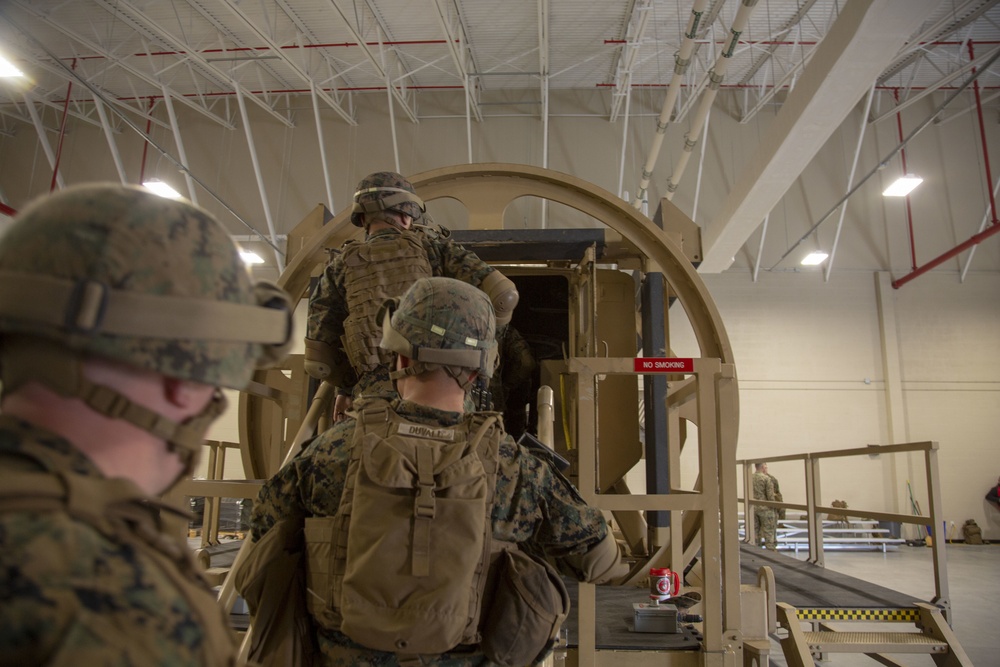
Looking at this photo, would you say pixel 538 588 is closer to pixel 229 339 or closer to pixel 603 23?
pixel 229 339

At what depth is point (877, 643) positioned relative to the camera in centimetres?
479

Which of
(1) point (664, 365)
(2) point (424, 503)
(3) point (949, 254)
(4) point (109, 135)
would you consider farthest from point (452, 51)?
(2) point (424, 503)

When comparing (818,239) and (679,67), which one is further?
(818,239)

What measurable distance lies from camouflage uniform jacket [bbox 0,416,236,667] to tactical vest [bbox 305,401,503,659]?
0.91m

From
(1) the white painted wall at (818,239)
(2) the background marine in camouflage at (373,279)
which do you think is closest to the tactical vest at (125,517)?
(2) the background marine in camouflage at (373,279)

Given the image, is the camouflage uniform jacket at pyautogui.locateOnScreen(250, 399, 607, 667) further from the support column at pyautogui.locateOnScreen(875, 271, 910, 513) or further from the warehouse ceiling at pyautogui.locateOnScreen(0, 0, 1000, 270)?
the support column at pyautogui.locateOnScreen(875, 271, 910, 513)

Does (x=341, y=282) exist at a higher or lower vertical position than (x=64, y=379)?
higher

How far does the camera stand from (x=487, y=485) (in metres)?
1.87

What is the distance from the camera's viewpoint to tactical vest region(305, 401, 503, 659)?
1.73 metres

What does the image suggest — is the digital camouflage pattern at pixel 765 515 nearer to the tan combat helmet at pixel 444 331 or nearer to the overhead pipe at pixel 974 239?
the overhead pipe at pixel 974 239

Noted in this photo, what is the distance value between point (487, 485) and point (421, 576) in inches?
11.7

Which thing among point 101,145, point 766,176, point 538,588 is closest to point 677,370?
point 538,588

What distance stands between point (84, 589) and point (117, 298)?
1.17ft

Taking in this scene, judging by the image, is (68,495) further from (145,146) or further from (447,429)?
(145,146)
